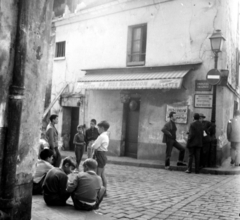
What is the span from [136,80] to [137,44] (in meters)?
2.27

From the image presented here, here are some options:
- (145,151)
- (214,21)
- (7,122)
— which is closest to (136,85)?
(145,151)

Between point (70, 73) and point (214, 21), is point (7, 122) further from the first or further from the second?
point (70, 73)

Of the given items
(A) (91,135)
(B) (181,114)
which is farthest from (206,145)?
(A) (91,135)

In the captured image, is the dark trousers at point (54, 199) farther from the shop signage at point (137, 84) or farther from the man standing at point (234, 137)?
the man standing at point (234, 137)

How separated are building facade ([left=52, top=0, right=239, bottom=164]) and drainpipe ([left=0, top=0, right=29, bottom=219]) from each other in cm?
809

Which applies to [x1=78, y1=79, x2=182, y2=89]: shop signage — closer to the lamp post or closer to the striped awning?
the striped awning

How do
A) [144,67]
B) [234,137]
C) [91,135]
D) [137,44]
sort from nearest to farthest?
[91,135], [234,137], [144,67], [137,44]

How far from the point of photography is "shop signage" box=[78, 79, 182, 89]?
1153 centimetres

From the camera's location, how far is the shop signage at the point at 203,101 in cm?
1163

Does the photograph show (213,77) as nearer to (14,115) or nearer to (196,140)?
(196,140)

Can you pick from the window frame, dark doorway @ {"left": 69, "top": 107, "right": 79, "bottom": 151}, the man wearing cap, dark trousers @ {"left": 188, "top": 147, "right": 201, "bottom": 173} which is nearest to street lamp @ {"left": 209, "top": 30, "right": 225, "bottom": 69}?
the man wearing cap

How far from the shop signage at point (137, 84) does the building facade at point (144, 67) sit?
41 millimetres

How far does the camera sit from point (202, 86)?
11883 millimetres

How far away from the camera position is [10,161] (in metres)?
3.78
